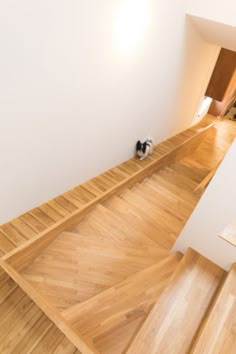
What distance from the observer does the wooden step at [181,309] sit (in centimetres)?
184

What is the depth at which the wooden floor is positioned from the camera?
1840 millimetres

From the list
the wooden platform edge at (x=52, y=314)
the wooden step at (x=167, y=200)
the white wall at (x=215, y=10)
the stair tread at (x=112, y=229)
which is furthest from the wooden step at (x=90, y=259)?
the white wall at (x=215, y=10)

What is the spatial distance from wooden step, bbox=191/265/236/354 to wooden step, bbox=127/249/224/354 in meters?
0.13

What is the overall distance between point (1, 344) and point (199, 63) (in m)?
4.25

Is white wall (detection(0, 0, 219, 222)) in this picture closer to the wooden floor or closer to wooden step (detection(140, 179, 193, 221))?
the wooden floor

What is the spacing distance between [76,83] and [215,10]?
1724 millimetres

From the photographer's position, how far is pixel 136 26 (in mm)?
2590

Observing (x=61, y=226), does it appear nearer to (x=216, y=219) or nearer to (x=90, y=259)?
(x=90, y=259)

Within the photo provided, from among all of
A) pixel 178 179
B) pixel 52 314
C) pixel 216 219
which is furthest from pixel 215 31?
pixel 52 314

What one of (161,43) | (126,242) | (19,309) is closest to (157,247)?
(126,242)

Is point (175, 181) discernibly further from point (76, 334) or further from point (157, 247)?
point (76, 334)

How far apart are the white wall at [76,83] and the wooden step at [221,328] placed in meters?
1.70

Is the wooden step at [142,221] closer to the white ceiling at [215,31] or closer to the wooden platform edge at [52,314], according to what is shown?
the wooden platform edge at [52,314]

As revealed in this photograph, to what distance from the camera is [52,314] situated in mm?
1923
